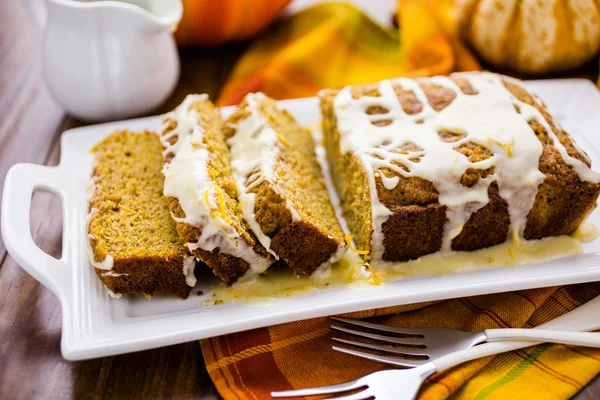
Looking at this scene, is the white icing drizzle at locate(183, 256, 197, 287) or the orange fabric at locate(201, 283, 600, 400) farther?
the white icing drizzle at locate(183, 256, 197, 287)

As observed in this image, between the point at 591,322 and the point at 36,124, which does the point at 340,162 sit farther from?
the point at 36,124

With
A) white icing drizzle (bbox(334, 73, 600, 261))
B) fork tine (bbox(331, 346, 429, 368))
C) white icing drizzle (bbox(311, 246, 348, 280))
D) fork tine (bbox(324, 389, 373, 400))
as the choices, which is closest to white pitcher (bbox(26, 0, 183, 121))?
white icing drizzle (bbox(334, 73, 600, 261))

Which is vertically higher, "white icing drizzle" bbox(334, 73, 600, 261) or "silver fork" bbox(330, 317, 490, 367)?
"white icing drizzle" bbox(334, 73, 600, 261)

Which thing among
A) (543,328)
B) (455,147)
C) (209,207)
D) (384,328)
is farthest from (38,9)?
(543,328)

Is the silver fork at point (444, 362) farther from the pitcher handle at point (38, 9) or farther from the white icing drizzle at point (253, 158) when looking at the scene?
the pitcher handle at point (38, 9)

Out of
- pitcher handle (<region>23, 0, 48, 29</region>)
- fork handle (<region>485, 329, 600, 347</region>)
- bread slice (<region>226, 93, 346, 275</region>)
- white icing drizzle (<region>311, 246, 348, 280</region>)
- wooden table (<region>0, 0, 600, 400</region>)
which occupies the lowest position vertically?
wooden table (<region>0, 0, 600, 400</region>)

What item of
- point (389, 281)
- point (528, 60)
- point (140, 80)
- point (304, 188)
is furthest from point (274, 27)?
point (389, 281)

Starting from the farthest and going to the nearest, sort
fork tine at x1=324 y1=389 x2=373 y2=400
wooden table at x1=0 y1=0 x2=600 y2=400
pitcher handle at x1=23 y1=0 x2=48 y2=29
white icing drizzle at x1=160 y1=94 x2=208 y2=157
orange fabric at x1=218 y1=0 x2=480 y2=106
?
orange fabric at x1=218 y1=0 x2=480 y2=106 < pitcher handle at x1=23 y1=0 x2=48 y2=29 < white icing drizzle at x1=160 y1=94 x2=208 y2=157 < wooden table at x1=0 y1=0 x2=600 y2=400 < fork tine at x1=324 y1=389 x2=373 y2=400

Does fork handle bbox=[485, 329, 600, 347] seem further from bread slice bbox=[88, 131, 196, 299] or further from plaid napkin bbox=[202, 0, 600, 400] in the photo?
bread slice bbox=[88, 131, 196, 299]

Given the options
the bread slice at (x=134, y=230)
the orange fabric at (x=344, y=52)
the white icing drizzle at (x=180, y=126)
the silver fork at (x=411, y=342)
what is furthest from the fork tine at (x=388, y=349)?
the orange fabric at (x=344, y=52)
